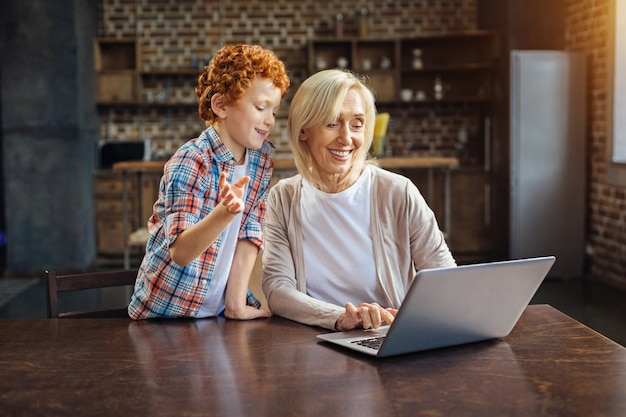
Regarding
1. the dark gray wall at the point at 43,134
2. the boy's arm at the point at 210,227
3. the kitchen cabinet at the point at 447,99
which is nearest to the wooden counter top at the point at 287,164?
the dark gray wall at the point at 43,134

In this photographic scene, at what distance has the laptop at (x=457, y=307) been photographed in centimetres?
154

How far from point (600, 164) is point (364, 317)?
218 inches

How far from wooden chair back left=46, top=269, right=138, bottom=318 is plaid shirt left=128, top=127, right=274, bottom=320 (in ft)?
0.83

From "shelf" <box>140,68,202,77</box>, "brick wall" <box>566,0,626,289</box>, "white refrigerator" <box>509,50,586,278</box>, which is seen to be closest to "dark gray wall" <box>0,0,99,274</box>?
"shelf" <box>140,68,202,77</box>

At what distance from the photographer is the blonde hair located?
2.08 metres

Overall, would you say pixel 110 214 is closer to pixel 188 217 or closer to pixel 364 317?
pixel 188 217

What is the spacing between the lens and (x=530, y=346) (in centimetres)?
172

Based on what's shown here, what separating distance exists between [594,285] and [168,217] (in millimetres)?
5467

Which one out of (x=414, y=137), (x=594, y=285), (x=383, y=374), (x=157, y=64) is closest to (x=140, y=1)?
(x=157, y=64)

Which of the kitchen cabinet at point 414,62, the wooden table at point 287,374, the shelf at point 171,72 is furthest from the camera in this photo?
the kitchen cabinet at point 414,62

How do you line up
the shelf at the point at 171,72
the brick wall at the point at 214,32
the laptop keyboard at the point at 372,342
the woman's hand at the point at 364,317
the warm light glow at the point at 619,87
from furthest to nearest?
the brick wall at the point at 214,32 → the shelf at the point at 171,72 → the warm light glow at the point at 619,87 → the woman's hand at the point at 364,317 → the laptop keyboard at the point at 372,342

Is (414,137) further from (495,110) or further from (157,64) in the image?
(157,64)

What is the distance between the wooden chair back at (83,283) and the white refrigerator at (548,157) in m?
5.16

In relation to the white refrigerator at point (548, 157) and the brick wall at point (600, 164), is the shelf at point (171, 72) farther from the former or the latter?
the brick wall at point (600, 164)
